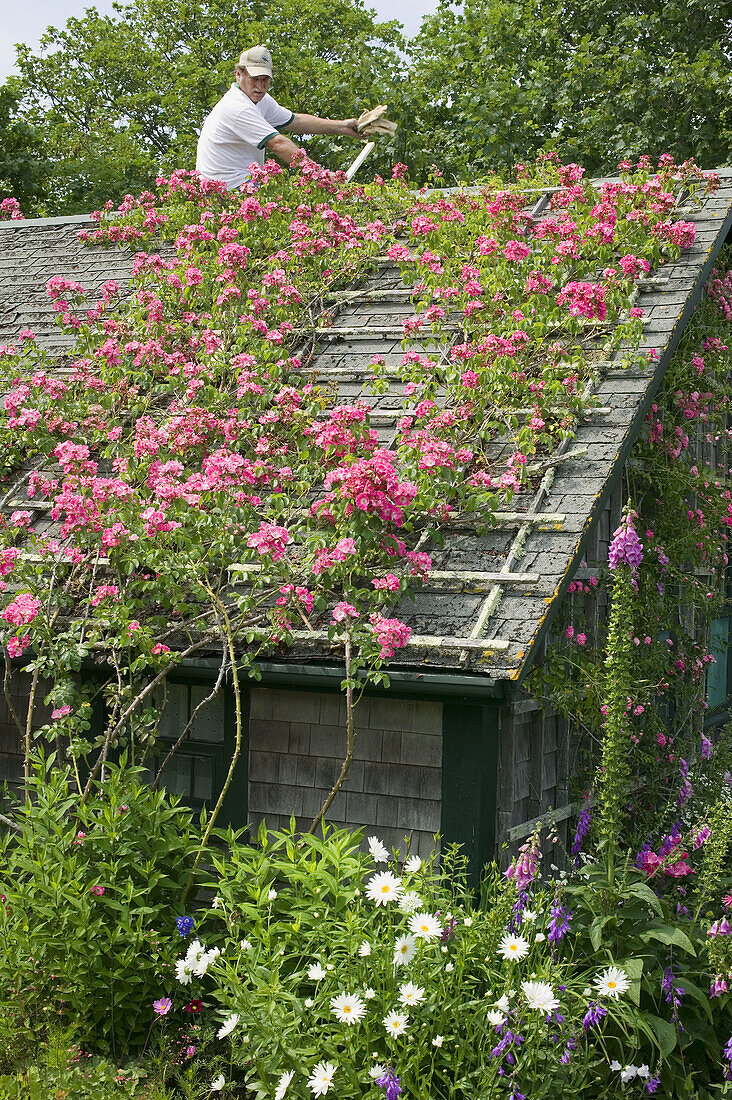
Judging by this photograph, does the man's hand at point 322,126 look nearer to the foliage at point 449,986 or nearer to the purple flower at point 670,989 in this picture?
the foliage at point 449,986

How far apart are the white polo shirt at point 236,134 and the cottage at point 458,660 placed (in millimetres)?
3573

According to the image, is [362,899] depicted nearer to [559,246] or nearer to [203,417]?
[203,417]

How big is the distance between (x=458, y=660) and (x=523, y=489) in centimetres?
146

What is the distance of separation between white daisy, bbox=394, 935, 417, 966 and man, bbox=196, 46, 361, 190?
8390 mm

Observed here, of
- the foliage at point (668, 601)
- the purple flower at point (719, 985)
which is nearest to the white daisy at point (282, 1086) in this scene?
the purple flower at point (719, 985)

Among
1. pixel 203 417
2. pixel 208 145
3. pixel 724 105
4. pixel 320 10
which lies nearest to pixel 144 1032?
pixel 203 417

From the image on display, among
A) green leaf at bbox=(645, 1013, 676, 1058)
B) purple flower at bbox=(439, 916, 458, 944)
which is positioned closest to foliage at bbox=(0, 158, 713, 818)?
purple flower at bbox=(439, 916, 458, 944)

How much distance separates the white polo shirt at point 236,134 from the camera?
35.8ft

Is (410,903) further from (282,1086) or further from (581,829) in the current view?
(581,829)

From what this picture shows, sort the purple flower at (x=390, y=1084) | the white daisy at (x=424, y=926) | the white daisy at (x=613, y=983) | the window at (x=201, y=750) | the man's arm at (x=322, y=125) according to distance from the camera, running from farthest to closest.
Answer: the man's arm at (x=322, y=125) → the window at (x=201, y=750) → the white daisy at (x=424, y=926) → the white daisy at (x=613, y=983) → the purple flower at (x=390, y=1084)

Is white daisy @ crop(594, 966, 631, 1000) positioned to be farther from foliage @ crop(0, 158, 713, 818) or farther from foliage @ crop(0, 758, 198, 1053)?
foliage @ crop(0, 758, 198, 1053)

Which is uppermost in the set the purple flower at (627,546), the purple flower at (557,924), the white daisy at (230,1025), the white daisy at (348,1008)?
the purple flower at (627,546)

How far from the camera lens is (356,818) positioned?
663 centimetres

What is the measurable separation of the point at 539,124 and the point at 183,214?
15.1 m
